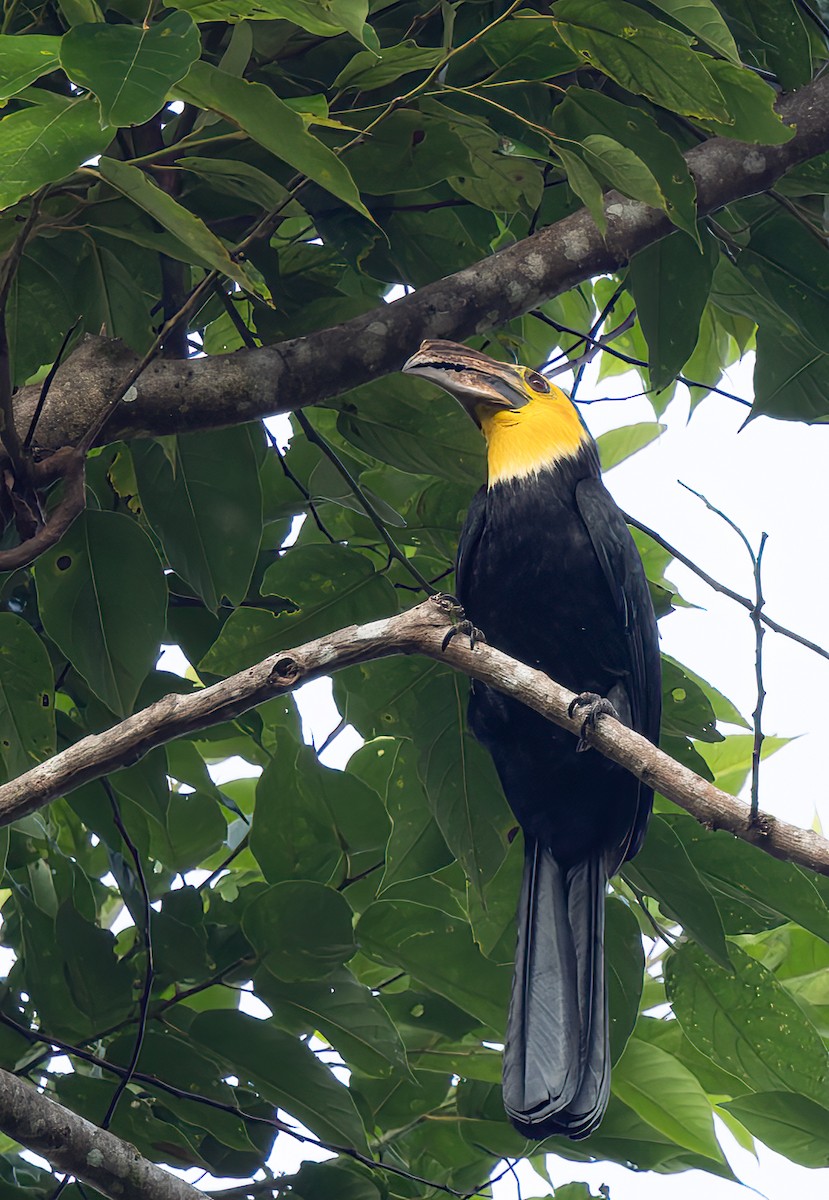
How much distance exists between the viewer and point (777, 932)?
264 cm

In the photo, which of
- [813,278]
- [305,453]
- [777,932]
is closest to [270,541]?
[305,453]

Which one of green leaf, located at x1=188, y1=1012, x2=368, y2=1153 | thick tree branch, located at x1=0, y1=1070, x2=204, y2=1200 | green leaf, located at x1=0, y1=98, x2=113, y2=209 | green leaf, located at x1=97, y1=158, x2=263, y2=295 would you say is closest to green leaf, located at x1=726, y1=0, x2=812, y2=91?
green leaf, located at x1=97, y1=158, x2=263, y2=295

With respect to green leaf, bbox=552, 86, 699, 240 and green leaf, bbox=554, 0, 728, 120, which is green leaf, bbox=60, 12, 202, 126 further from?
green leaf, bbox=552, 86, 699, 240

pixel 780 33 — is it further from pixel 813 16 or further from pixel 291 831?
pixel 291 831

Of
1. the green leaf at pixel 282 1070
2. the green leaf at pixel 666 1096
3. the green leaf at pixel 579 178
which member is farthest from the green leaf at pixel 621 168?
the green leaf at pixel 666 1096

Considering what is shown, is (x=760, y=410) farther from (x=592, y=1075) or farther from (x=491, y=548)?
(x=592, y=1075)

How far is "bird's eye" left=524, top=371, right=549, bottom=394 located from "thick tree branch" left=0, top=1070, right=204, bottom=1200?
172 cm

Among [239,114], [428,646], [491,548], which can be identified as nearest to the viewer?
[239,114]

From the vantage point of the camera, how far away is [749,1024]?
203cm

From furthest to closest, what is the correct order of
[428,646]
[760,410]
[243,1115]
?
[760,410] → [243,1115] → [428,646]

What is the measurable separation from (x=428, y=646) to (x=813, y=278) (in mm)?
1005

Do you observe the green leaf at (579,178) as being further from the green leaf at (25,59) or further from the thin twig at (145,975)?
the thin twig at (145,975)

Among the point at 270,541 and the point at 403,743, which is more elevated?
the point at 270,541

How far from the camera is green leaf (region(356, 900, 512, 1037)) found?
2.10m
